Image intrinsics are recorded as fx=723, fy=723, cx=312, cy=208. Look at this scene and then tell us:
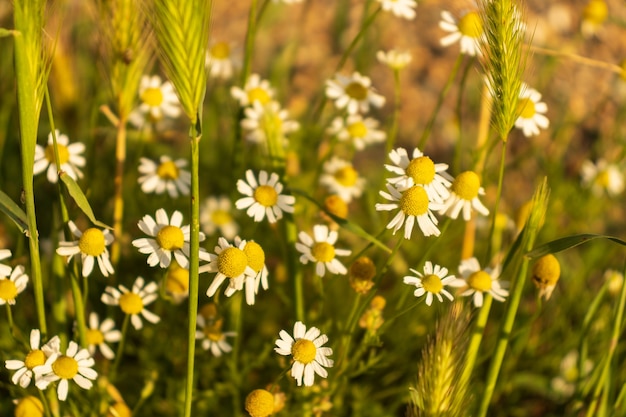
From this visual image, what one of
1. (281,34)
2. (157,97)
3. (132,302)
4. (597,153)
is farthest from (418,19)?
(132,302)

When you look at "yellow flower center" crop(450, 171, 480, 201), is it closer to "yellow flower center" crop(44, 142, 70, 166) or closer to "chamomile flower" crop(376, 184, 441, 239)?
"chamomile flower" crop(376, 184, 441, 239)

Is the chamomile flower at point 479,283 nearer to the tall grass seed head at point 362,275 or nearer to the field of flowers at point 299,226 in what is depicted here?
the field of flowers at point 299,226

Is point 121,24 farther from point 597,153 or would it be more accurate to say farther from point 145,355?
point 597,153

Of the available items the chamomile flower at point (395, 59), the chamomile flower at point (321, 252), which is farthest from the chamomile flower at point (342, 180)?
the chamomile flower at point (321, 252)

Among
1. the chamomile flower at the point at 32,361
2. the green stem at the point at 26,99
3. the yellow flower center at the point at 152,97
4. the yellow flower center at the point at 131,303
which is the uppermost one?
the green stem at the point at 26,99

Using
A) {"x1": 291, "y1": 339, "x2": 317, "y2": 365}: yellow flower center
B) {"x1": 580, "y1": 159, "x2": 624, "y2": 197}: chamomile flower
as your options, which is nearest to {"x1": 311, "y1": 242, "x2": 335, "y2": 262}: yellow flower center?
{"x1": 291, "y1": 339, "x2": 317, "y2": 365}: yellow flower center

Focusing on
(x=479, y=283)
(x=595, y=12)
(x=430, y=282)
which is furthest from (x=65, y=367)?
(x=595, y=12)
